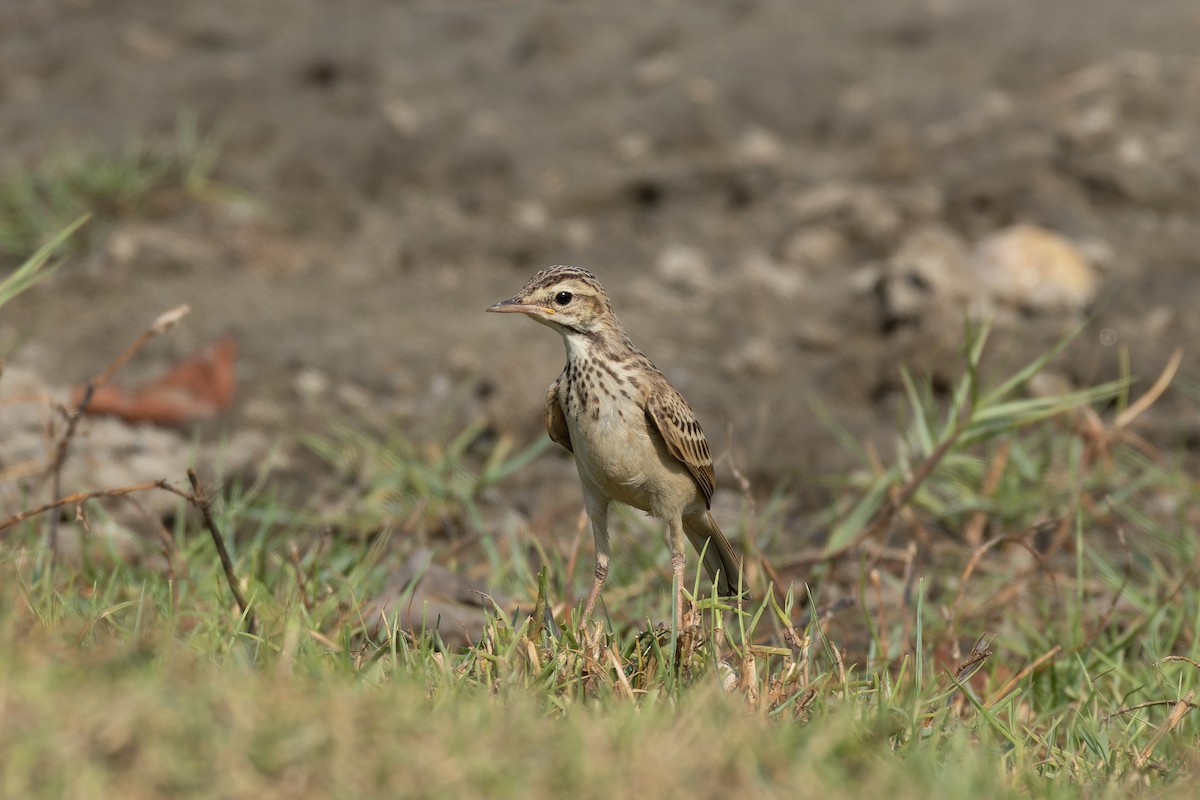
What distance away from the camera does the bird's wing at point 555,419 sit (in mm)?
4203

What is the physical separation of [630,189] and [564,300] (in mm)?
4096

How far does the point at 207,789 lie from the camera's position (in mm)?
2332

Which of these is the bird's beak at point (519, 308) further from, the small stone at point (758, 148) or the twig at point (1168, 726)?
the small stone at point (758, 148)

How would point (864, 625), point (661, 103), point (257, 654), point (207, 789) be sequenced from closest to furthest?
point (207, 789)
point (257, 654)
point (864, 625)
point (661, 103)

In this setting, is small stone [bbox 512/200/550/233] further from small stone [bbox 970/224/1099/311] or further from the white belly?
the white belly

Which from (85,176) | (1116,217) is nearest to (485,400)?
(85,176)

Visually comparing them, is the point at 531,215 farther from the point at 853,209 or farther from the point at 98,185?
the point at 98,185

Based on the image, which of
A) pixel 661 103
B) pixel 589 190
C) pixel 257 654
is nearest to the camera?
pixel 257 654

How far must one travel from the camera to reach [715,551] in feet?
14.7

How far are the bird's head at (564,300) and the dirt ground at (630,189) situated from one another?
189 centimetres

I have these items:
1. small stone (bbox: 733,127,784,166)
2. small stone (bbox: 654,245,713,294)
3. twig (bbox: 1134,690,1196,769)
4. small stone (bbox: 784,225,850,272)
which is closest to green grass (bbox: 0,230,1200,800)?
twig (bbox: 1134,690,1196,769)

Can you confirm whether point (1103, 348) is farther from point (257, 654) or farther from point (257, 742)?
point (257, 742)

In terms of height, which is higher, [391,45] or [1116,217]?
[391,45]

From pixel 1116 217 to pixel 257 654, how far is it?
19.2 feet
